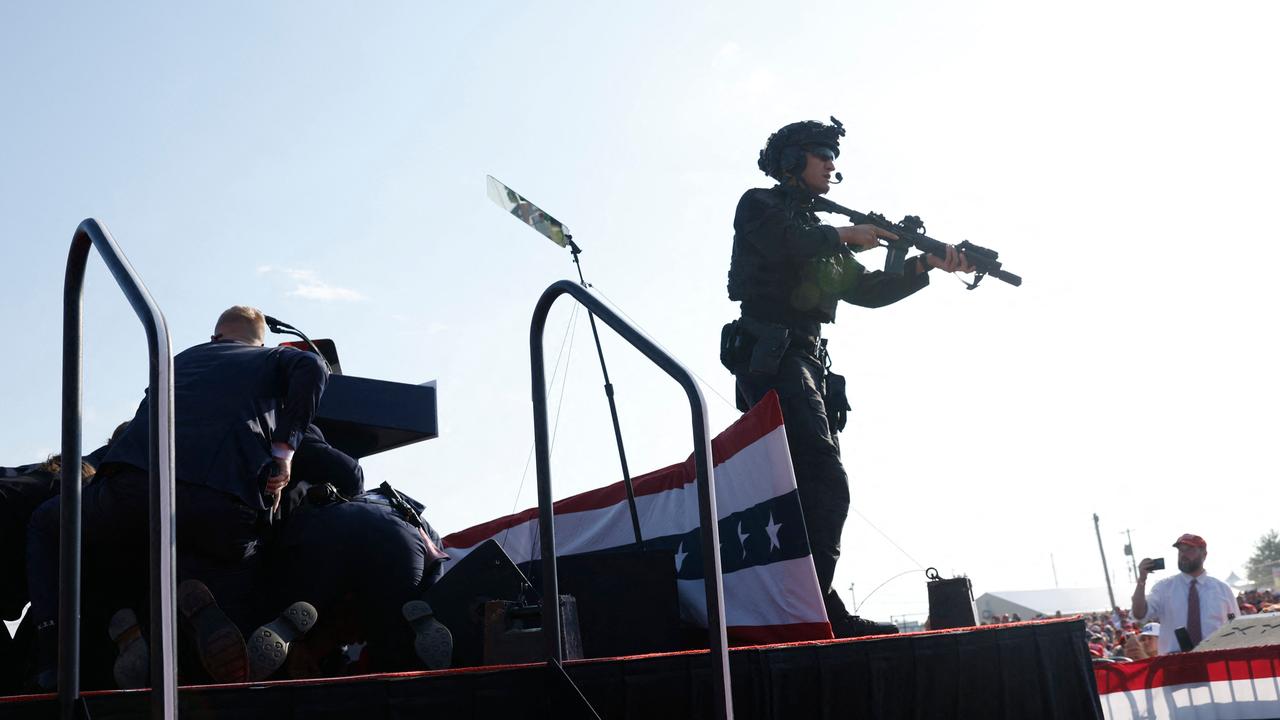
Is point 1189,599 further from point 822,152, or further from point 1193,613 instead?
point 822,152

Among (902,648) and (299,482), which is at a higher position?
(299,482)

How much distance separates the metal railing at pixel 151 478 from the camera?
1989 millimetres

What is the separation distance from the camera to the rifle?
5.91 m

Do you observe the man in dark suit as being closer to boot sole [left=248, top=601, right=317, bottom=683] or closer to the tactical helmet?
boot sole [left=248, top=601, right=317, bottom=683]

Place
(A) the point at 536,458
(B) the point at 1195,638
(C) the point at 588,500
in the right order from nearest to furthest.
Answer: (A) the point at 536,458 → (C) the point at 588,500 → (B) the point at 1195,638

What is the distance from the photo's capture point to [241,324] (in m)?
3.97

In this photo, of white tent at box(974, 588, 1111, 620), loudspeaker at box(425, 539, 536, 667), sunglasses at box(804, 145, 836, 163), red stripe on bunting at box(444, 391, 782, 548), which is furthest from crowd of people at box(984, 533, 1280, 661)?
white tent at box(974, 588, 1111, 620)

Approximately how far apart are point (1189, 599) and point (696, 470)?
8.22 meters

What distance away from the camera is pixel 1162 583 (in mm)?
9625

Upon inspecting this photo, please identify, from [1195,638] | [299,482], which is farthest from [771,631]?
[1195,638]

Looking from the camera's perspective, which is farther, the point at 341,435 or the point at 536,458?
the point at 341,435

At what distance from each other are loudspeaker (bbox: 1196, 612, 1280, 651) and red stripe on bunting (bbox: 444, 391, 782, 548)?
4789 millimetres

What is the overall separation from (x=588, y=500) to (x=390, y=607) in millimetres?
2818

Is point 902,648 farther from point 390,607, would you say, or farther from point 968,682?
point 390,607
